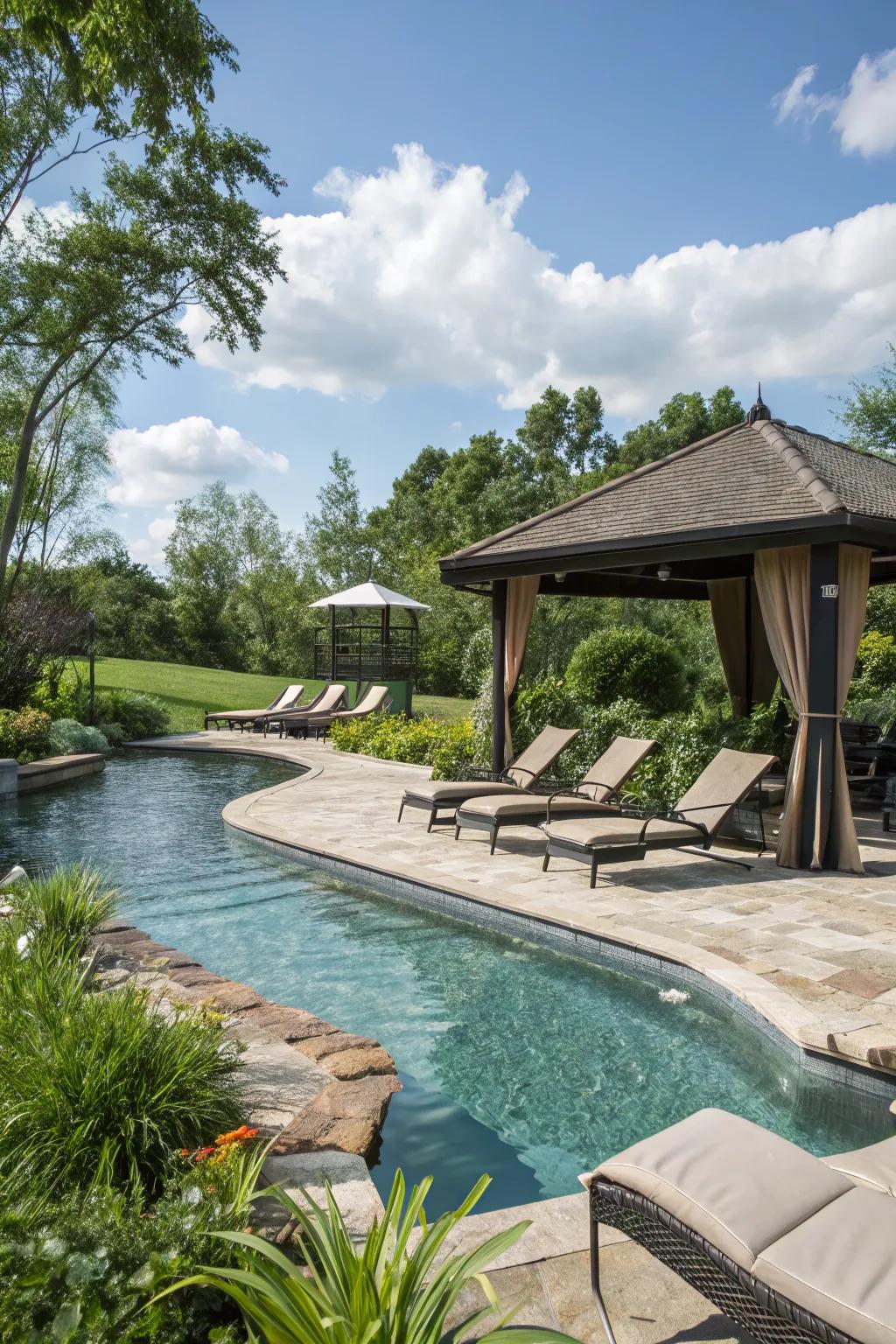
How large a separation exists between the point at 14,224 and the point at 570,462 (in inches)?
1152

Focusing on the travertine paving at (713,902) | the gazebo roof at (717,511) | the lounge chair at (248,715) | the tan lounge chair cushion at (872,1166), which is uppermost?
the gazebo roof at (717,511)

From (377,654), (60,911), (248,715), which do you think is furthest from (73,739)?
(60,911)

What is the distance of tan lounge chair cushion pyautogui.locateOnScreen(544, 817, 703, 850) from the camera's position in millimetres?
6547

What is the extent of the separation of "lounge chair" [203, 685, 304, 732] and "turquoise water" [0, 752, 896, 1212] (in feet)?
37.1

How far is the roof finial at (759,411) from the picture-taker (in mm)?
10922

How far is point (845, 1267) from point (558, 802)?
617 centimetres

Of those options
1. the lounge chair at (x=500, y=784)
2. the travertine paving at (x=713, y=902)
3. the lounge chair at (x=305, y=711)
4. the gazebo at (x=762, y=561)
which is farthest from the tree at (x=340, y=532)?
the lounge chair at (x=500, y=784)

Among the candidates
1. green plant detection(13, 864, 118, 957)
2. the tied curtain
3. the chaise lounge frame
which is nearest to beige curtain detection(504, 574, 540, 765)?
the tied curtain

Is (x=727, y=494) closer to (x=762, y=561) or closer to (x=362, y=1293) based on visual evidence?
(x=762, y=561)

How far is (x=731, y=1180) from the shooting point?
2.08m

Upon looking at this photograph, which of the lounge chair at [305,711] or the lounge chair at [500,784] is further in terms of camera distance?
the lounge chair at [305,711]

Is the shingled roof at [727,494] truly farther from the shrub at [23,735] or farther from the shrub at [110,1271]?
the shrub at [23,735]

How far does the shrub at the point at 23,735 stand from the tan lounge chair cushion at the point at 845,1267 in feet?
42.5

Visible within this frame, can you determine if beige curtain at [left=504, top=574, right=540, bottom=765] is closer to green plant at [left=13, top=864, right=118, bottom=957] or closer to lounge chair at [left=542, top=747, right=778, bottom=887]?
lounge chair at [left=542, top=747, right=778, bottom=887]
